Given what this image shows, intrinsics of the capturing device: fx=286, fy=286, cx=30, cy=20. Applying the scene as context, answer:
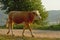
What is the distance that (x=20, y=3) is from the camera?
33156 millimetres

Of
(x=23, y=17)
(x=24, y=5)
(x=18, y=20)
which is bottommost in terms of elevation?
(x=24, y=5)

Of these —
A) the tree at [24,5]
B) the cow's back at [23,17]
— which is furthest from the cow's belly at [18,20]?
the tree at [24,5]

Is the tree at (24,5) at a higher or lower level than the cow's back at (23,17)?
lower

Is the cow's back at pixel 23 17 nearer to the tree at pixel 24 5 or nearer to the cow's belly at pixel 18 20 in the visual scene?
the cow's belly at pixel 18 20

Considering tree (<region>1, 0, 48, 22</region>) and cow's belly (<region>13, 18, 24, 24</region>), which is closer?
cow's belly (<region>13, 18, 24, 24</region>)

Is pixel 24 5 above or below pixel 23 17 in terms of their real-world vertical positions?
below

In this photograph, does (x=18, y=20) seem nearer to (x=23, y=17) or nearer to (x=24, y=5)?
(x=23, y=17)

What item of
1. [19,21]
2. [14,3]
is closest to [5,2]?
[14,3]

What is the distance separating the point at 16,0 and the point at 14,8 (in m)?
1.01

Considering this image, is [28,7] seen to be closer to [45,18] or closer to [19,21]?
[45,18]

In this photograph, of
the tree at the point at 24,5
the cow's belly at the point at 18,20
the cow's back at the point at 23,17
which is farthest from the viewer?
the tree at the point at 24,5

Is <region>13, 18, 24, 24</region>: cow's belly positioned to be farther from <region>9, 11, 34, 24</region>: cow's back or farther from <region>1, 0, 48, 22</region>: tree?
<region>1, 0, 48, 22</region>: tree

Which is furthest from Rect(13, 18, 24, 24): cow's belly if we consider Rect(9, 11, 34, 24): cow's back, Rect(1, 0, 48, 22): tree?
Rect(1, 0, 48, 22): tree

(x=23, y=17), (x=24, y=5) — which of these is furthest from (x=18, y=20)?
(x=24, y=5)
